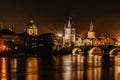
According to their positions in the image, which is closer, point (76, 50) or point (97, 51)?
point (76, 50)

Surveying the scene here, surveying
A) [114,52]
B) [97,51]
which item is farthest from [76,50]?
[114,52]

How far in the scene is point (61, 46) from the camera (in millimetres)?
114938

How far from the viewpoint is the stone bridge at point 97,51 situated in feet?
326

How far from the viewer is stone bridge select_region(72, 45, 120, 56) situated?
326 ft

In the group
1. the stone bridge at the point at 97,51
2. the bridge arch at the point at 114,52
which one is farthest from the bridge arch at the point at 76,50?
the bridge arch at the point at 114,52

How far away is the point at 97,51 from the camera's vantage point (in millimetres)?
118125

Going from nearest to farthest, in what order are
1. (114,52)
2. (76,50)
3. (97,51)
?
1. (114,52)
2. (76,50)
3. (97,51)

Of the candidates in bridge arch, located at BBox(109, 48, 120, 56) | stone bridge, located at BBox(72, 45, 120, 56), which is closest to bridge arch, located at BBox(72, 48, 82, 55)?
stone bridge, located at BBox(72, 45, 120, 56)

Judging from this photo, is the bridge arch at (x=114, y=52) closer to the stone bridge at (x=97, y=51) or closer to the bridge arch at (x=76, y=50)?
the stone bridge at (x=97, y=51)

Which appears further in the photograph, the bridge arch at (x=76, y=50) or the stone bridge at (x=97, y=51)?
the bridge arch at (x=76, y=50)

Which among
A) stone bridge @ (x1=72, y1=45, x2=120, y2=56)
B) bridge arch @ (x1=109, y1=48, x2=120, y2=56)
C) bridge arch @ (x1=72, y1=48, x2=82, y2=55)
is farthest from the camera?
bridge arch @ (x1=72, y1=48, x2=82, y2=55)

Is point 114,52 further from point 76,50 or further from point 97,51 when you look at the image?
point 76,50

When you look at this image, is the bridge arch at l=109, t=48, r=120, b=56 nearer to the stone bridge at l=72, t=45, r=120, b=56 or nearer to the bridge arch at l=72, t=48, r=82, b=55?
the stone bridge at l=72, t=45, r=120, b=56

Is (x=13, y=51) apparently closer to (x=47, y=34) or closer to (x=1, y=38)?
(x=1, y=38)
